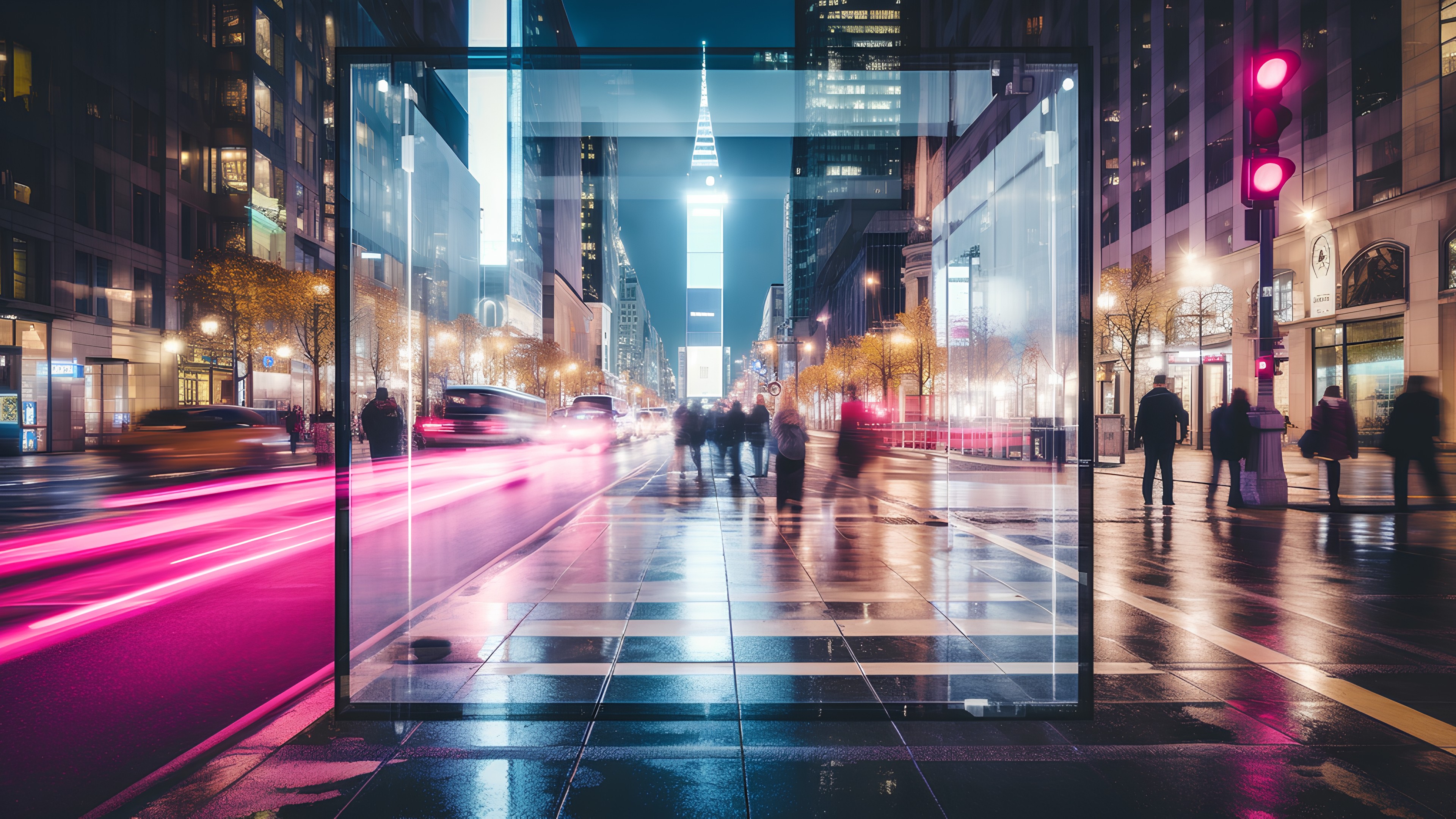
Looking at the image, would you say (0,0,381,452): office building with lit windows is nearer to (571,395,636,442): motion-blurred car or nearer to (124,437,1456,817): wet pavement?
(571,395,636,442): motion-blurred car

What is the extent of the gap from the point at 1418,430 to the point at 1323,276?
22660 mm

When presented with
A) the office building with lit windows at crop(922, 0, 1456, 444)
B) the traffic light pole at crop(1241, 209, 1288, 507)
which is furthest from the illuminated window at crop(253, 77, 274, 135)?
the traffic light pole at crop(1241, 209, 1288, 507)

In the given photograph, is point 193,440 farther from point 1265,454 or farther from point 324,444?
point 1265,454

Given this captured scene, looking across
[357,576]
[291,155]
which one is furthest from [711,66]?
[291,155]

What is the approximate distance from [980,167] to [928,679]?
374 centimetres

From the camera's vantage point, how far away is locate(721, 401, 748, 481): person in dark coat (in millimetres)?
16703

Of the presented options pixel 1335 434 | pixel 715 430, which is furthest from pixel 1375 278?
pixel 715 430

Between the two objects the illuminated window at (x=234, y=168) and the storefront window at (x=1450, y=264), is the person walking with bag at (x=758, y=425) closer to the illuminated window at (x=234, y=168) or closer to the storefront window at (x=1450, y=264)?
the storefront window at (x=1450, y=264)

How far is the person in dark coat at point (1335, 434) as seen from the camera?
1223cm

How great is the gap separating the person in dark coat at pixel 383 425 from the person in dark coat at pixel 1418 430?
13.7 metres

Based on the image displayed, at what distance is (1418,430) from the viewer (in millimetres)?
11328

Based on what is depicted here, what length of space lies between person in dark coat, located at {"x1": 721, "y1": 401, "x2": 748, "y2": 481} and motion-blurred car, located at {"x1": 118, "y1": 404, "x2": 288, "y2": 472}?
13998 millimetres

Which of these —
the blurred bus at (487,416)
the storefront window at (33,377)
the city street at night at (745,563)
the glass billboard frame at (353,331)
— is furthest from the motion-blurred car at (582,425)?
the glass billboard frame at (353,331)

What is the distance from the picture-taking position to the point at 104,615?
6199mm
